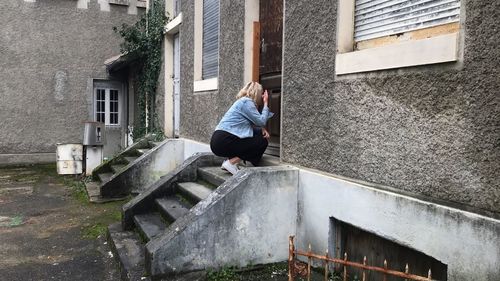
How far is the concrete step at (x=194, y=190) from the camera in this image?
5.09 meters

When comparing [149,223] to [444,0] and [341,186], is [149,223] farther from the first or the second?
[444,0]

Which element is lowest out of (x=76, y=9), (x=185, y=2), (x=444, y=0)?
(x=444, y=0)

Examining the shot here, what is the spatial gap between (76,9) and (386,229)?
41.3ft

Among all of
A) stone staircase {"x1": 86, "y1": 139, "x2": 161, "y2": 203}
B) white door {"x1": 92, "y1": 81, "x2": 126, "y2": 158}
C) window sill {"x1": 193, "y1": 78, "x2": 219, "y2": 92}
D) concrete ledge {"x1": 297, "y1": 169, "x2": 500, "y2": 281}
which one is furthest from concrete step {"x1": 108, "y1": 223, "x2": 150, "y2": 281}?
white door {"x1": 92, "y1": 81, "x2": 126, "y2": 158}

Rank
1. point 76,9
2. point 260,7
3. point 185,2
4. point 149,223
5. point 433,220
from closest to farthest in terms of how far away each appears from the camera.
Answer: point 433,220
point 149,223
point 260,7
point 185,2
point 76,9

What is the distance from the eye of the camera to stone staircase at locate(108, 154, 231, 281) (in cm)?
475

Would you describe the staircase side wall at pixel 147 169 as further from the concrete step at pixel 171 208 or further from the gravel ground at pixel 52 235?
the concrete step at pixel 171 208

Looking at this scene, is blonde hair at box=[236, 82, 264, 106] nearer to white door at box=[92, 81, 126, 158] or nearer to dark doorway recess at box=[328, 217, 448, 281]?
dark doorway recess at box=[328, 217, 448, 281]

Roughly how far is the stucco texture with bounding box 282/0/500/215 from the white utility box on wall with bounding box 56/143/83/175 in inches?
297

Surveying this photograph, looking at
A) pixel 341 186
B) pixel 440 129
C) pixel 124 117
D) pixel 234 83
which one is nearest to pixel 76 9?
pixel 124 117

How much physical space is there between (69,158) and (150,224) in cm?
641

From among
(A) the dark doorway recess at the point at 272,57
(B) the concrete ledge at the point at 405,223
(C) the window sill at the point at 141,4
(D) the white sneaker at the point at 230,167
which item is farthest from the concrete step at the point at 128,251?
(C) the window sill at the point at 141,4

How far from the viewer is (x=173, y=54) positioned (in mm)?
10055

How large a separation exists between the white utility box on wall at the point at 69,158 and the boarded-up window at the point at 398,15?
8.69 metres
